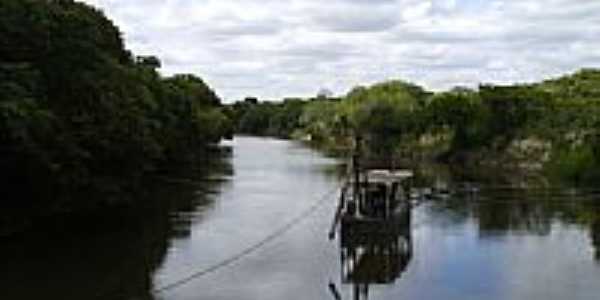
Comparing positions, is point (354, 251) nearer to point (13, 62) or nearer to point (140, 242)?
point (140, 242)

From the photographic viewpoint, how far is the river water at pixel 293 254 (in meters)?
37.2

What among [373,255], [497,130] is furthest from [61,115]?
[497,130]

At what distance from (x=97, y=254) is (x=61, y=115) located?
5.74 m

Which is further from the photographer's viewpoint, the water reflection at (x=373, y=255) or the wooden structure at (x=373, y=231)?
the wooden structure at (x=373, y=231)

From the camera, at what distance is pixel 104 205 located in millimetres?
58375

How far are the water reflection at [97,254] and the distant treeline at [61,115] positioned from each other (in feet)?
4.75

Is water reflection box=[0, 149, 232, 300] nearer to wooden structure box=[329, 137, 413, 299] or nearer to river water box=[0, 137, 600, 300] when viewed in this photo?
river water box=[0, 137, 600, 300]

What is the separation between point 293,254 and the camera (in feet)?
149

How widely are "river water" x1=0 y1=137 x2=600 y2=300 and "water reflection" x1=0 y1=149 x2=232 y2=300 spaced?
0.06 meters

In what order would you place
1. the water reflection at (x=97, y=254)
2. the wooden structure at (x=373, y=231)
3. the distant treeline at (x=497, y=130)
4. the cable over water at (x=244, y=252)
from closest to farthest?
1. the water reflection at (x=97, y=254)
2. the cable over water at (x=244, y=252)
3. the wooden structure at (x=373, y=231)
4. the distant treeline at (x=497, y=130)

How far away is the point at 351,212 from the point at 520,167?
6218 cm

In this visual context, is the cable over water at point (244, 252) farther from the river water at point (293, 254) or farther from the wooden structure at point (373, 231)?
the wooden structure at point (373, 231)

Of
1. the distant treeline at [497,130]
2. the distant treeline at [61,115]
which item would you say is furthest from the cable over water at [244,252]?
the distant treeline at [497,130]

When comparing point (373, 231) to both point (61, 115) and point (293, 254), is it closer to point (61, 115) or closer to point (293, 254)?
point (293, 254)
